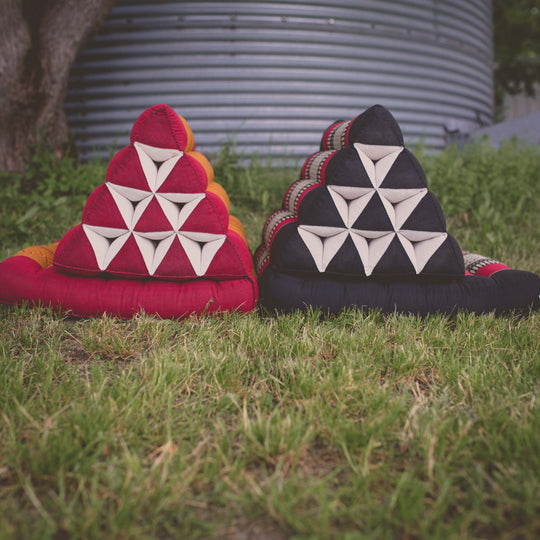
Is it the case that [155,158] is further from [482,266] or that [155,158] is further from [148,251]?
[482,266]

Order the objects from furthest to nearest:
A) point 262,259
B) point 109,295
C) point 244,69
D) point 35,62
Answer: point 244,69
point 35,62
point 262,259
point 109,295

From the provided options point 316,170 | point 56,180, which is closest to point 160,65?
point 56,180

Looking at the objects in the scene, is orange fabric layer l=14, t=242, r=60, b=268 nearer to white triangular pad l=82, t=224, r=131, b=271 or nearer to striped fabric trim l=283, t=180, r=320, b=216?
white triangular pad l=82, t=224, r=131, b=271

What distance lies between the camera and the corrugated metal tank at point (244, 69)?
4.23 meters

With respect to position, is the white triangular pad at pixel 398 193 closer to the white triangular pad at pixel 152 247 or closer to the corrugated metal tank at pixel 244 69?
the white triangular pad at pixel 152 247

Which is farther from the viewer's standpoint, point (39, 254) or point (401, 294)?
point (39, 254)

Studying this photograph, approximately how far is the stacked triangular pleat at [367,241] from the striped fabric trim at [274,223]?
15cm

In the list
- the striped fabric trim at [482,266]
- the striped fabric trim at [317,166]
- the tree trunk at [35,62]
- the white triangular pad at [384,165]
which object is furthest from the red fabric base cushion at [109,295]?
the tree trunk at [35,62]

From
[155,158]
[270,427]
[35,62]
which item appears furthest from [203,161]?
[35,62]

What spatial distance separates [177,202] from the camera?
1.70m

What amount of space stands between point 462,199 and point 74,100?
422 centimetres

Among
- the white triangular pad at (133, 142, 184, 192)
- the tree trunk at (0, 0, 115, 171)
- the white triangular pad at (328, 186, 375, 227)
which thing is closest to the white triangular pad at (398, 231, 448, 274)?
the white triangular pad at (328, 186, 375, 227)

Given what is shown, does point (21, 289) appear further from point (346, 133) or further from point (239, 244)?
point (346, 133)

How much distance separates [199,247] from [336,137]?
852 mm
